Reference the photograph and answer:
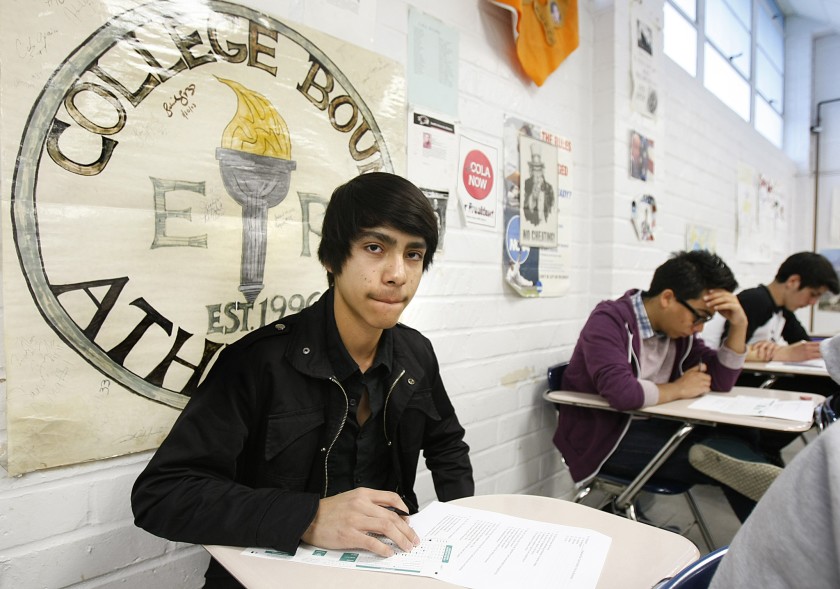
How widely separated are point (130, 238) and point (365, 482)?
0.71 meters

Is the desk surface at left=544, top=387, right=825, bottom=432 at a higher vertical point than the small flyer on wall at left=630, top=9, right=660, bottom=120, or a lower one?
lower

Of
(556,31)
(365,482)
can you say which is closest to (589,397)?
(365,482)

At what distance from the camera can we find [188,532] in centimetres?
79

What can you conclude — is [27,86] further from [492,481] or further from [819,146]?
[819,146]

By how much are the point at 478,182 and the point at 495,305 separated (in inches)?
18.3

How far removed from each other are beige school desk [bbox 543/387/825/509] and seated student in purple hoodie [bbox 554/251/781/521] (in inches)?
1.8

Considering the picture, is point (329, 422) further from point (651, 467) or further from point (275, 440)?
point (651, 467)

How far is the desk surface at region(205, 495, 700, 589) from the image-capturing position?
67 cm

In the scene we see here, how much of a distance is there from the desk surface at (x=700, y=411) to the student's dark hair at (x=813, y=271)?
50.1 inches

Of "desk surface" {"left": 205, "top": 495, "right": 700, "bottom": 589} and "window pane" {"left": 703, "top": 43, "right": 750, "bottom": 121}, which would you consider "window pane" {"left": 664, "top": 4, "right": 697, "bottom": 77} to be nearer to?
"window pane" {"left": 703, "top": 43, "right": 750, "bottom": 121}

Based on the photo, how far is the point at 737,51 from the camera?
14.4 ft

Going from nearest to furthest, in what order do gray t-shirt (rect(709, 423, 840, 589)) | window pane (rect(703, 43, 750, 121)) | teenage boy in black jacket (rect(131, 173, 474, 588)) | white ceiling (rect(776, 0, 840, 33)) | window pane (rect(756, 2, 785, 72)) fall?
gray t-shirt (rect(709, 423, 840, 589)), teenage boy in black jacket (rect(131, 173, 474, 588)), window pane (rect(703, 43, 750, 121)), white ceiling (rect(776, 0, 840, 33)), window pane (rect(756, 2, 785, 72))

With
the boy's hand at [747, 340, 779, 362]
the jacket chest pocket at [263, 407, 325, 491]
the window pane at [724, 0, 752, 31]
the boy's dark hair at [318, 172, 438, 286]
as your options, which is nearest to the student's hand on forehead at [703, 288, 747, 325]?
the boy's hand at [747, 340, 779, 362]

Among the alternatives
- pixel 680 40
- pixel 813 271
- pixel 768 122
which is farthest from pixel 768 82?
pixel 813 271
